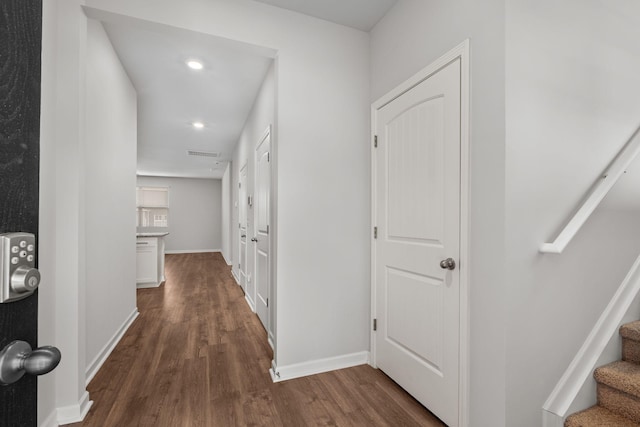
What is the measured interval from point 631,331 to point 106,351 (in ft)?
12.0

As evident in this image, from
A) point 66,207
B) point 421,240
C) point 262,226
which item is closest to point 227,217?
point 262,226

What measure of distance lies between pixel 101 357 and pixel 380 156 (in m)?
2.73

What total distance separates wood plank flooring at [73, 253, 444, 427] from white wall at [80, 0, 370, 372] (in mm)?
297

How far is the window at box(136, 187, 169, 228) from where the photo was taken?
937cm

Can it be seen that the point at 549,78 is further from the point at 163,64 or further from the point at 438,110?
the point at 163,64

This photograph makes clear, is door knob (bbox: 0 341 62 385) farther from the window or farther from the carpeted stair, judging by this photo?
the window

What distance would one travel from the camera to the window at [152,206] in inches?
369

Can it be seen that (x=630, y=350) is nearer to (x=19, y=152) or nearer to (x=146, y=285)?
(x=19, y=152)

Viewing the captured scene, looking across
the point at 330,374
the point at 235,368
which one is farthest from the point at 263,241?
the point at 330,374

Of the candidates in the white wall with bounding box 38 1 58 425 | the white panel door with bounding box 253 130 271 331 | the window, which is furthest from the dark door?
the window

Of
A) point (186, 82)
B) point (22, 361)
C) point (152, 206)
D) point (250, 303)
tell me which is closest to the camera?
point (22, 361)

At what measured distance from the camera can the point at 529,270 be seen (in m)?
1.39

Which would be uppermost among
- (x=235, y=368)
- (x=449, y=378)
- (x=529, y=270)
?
(x=529, y=270)

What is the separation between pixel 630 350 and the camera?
163cm
